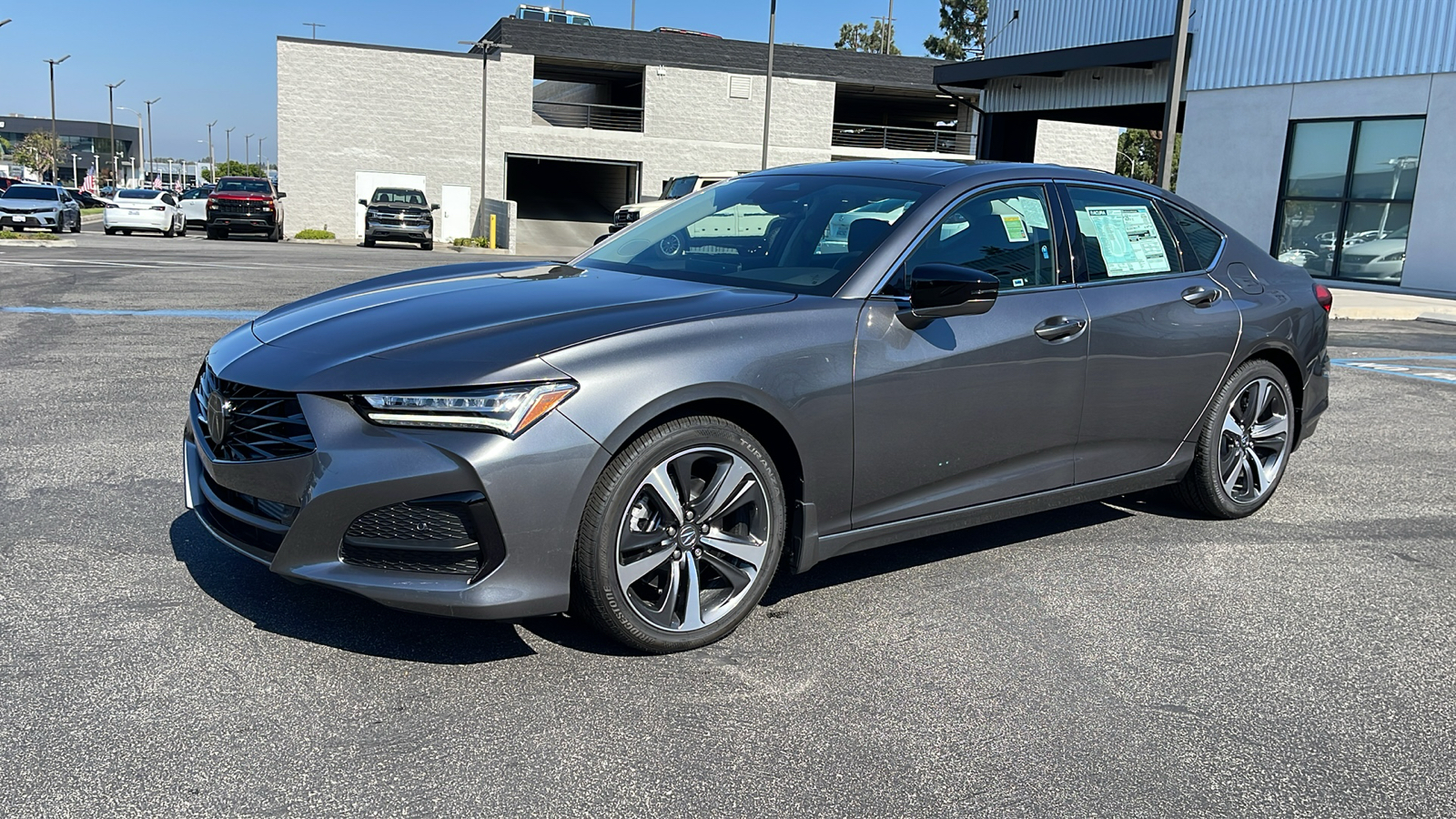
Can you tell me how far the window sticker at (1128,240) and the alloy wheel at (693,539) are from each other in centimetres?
207

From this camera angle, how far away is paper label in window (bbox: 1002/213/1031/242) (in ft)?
15.1

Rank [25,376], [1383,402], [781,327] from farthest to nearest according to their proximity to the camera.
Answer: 1. [1383,402]
2. [25,376]
3. [781,327]

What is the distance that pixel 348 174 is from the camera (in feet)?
140

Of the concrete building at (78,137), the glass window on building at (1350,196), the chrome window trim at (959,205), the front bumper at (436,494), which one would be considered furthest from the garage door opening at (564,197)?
the concrete building at (78,137)

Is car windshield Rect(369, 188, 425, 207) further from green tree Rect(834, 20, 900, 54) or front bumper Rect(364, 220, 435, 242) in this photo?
green tree Rect(834, 20, 900, 54)

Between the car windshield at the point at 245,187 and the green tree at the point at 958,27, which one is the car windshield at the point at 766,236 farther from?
the green tree at the point at 958,27

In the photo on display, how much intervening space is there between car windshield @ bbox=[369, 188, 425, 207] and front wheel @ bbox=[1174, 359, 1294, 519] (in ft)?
101

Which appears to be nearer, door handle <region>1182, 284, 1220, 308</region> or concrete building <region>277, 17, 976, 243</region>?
door handle <region>1182, 284, 1220, 308</region>

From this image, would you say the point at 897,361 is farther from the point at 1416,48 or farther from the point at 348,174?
the point at 348,174

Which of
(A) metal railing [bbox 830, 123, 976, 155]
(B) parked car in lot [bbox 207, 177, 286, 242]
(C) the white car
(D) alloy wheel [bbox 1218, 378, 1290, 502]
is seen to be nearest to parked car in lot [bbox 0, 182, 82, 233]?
(C) the white car

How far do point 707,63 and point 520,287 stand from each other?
42165 millimetres

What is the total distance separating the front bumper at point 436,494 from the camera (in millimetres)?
3217

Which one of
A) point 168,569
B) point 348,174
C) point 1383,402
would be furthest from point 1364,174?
point 348,174

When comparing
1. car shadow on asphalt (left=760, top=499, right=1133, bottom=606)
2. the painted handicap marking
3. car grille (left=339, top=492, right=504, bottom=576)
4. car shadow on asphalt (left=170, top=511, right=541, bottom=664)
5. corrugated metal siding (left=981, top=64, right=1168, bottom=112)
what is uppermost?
corrugated metal siding (left=981, top=64, right=1168, bottom=112)
